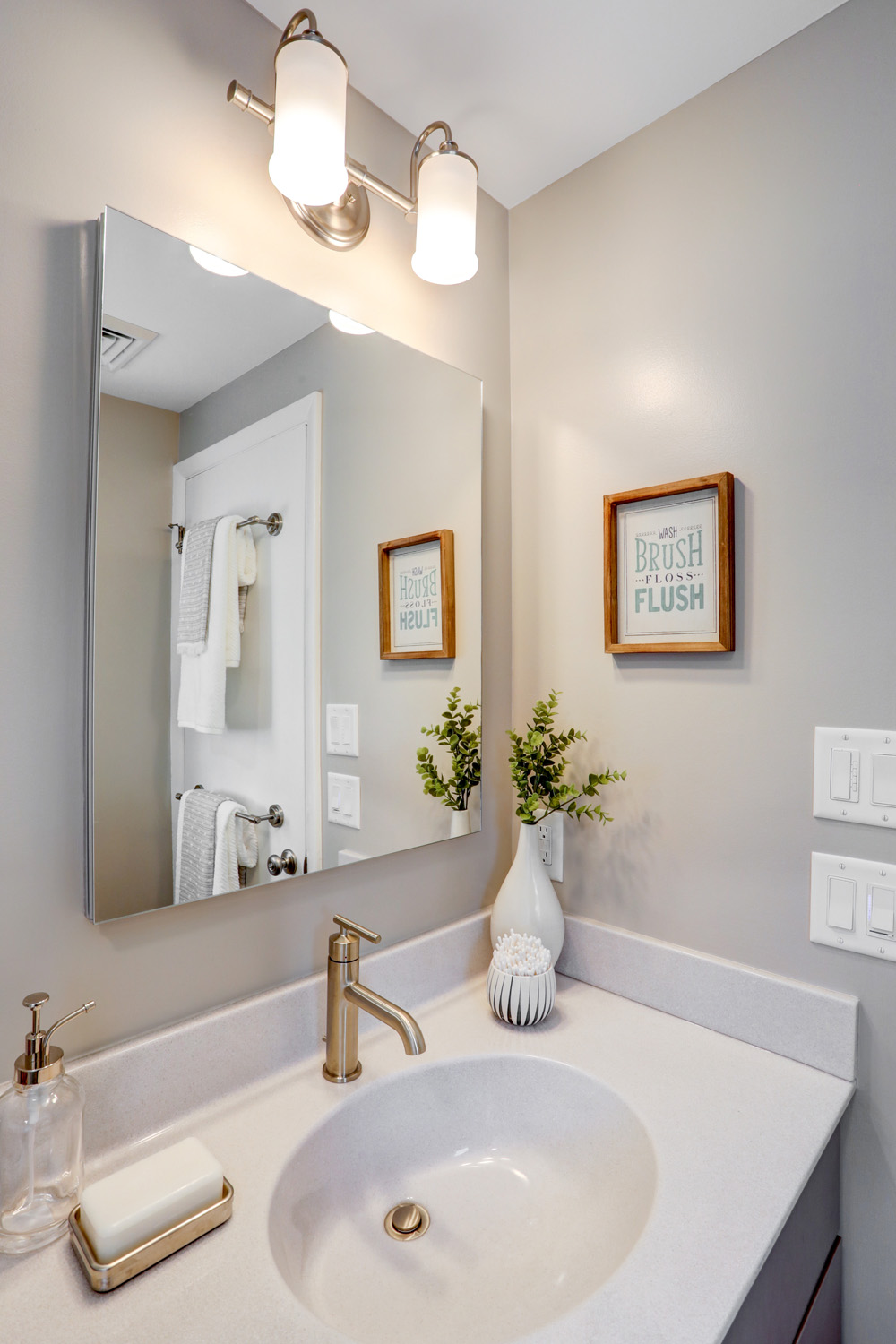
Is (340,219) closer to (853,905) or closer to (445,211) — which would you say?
(445,211)

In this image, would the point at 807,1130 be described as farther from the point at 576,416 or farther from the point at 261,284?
the point at 261,284

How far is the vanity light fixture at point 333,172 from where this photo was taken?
0.84 m

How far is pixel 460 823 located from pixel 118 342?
0.88m

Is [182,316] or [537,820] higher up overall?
[182,316]

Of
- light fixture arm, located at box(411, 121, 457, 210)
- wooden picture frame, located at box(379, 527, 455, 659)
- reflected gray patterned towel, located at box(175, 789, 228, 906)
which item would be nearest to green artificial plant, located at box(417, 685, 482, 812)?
wooden picture frame, located at box(379, 527, 455, 659)

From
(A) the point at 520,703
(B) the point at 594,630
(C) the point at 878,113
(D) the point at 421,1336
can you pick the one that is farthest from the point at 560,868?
(C) the point at 878,113

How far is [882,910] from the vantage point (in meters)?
0.93

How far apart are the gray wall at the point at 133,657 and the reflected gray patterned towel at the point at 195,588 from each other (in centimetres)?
2

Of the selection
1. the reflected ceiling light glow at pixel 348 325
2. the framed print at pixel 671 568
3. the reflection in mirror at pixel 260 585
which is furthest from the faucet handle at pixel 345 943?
the reflected ceiling light glow at pixel 348 325

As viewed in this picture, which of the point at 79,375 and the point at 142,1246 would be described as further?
the point at 79,375

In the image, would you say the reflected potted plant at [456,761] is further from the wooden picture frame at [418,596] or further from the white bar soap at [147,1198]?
the white bar soap at [147,1198]

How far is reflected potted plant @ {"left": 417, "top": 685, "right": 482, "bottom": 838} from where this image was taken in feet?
3.95

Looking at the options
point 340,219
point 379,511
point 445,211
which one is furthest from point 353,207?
point 379,511

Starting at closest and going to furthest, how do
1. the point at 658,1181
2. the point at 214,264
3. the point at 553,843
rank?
the point at 658,1181, the point at 214,264, the point at 553,843
